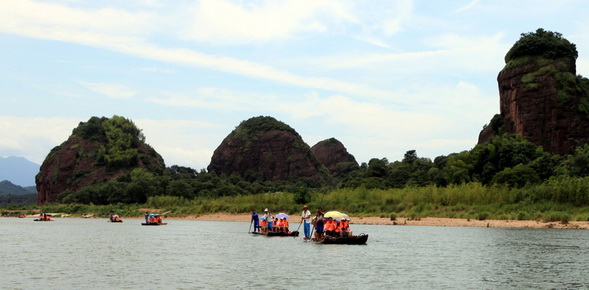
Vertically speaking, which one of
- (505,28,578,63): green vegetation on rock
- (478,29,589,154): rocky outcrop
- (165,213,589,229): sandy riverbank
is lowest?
(165,213,589,229): sandy riverbank

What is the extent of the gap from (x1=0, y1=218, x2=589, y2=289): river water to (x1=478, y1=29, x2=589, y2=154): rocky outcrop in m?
70.6

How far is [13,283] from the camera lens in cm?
3262

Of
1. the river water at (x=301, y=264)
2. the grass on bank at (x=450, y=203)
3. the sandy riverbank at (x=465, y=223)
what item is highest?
the grass on bank at (x=450, y=203)

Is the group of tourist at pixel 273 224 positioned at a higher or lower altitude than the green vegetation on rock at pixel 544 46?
lower

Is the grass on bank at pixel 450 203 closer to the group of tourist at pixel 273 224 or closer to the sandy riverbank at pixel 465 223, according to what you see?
the sandy riverbank at pixel 465 223

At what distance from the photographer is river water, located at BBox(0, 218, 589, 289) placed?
1307 inches

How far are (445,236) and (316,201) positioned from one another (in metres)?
50.3

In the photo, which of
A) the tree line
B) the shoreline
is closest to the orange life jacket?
the shoreline

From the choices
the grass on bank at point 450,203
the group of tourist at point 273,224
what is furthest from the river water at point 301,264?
the grass on bank at point 450,203

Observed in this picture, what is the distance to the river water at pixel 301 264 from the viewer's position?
109ft

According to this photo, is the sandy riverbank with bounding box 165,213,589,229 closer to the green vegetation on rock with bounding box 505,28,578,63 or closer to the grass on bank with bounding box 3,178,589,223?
the grass on bank with bounding box 3,178,589,223

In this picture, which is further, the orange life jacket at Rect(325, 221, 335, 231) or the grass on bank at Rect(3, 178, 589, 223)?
the grass on bank at Rect(3, 178, 589, 223)

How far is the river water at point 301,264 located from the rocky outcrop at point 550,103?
70555 millimetres

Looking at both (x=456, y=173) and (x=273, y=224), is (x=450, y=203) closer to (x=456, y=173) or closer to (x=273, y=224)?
(x=456, y=173)
